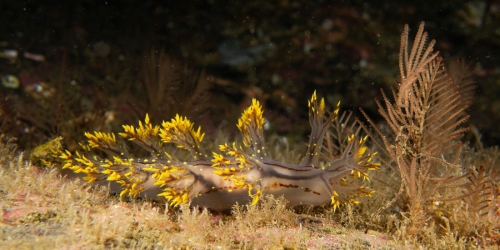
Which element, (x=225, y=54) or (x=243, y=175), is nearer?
(x=243, y=175)

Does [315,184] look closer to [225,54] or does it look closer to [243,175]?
[243,175]

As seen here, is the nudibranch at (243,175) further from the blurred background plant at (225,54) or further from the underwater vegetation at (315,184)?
the blurred background plant at (225,54)

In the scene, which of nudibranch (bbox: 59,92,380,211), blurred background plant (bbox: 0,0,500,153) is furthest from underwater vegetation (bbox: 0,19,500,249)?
blurred background plant (bbox: 0,0,500,153)

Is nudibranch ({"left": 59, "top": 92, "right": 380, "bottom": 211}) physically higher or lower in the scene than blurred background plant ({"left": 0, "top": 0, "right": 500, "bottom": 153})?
lower

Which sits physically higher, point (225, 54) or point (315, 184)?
point (225, 54)

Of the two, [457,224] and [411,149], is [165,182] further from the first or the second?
[457,224]

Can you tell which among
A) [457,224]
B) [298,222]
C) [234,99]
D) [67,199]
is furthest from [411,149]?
[234,99]

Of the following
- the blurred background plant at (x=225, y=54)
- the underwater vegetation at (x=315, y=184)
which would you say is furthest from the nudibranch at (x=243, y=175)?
the blurred background plant at (x=225, y=54)

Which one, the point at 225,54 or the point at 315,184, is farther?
the point at 225,54

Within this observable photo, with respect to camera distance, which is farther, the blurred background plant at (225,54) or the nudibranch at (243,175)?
the blurred background plant at (225,54)

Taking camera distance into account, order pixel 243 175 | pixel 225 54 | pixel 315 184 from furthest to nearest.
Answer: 1. pixel 225 54
2. pixel 315 184
3. pixel 243 175

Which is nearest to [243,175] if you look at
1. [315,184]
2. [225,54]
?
[315,184]

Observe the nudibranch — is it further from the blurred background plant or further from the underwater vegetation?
the blurred background plant

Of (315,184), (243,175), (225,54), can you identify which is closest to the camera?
(243,175)
